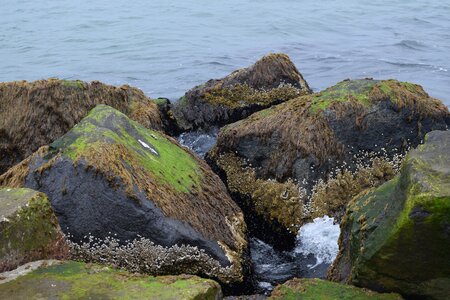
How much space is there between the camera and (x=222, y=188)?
8.83 metres

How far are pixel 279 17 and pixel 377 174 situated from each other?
72.5ft

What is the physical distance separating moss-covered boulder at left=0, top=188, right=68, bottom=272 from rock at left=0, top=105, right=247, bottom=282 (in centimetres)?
79

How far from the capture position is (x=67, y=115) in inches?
423

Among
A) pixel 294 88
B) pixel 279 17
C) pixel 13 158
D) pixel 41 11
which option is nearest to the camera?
pixel 13 158

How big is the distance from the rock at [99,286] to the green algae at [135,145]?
1.99m

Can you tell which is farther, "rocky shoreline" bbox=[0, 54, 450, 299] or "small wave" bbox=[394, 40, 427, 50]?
"small wave" bbox=[394, 40, 427, 50]

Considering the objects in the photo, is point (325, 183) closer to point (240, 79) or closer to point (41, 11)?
point (240, 79)

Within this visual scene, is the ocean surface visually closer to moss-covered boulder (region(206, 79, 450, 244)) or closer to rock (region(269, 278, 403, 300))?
moss-covered boulder (region(206, 79, 450, 244))

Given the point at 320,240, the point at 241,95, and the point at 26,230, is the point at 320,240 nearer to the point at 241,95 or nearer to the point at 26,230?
the point at 26,230

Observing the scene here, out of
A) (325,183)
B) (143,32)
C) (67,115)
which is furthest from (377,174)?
(143,32)

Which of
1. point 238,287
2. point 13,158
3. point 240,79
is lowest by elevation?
point 238,287

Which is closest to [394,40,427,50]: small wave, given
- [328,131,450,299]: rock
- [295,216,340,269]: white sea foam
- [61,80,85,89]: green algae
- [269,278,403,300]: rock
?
[61,80,85,89]: green algae

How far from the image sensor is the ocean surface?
2048 cm

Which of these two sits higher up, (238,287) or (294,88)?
(294,88)
